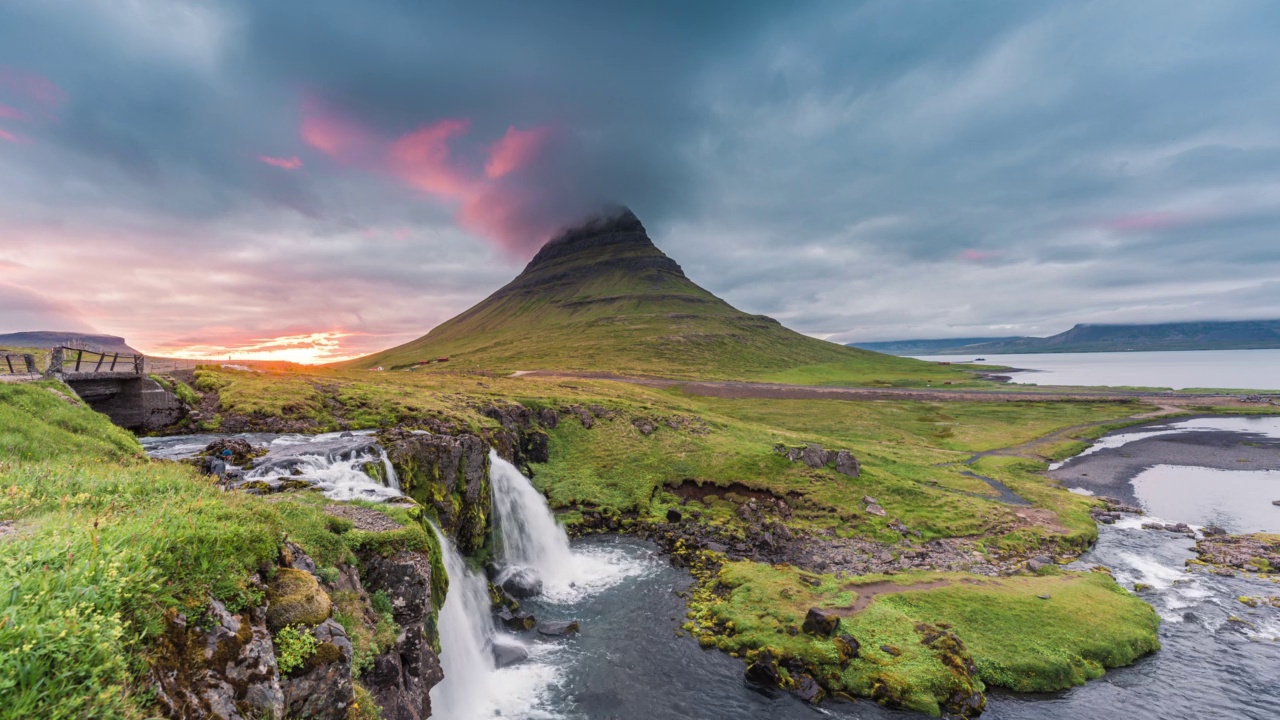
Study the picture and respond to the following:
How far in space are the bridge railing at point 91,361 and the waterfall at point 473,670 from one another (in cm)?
2356

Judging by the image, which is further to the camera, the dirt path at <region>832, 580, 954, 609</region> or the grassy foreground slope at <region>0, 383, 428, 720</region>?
the dirt path at <region>832, 580, 954, 609</region>

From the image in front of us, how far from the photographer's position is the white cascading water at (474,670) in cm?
2020

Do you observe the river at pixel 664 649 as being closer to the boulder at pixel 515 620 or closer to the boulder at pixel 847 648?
the boulder at pixel 515 620

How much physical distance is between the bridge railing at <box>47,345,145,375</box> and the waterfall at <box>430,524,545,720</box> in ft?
77.3

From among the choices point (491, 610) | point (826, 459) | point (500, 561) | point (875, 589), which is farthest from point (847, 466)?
point (491, 610)

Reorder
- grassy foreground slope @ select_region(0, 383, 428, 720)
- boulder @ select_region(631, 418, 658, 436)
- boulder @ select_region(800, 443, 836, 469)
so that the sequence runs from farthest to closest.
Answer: boulder @ select_region(631, 418, 658, 436) → boulder @ select_region(800, 443, 836, 469) → grassy foreground slope @ select_region(0, 383, 428, 720)

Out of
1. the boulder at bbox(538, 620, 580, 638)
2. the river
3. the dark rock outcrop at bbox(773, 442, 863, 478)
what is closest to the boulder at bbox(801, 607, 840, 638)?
the river

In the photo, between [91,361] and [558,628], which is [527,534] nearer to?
[558,628]

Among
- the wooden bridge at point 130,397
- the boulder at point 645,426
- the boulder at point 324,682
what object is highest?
the wooden bridge at point 130,397

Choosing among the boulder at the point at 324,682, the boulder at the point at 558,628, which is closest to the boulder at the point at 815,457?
the boulder at the point at 558,628

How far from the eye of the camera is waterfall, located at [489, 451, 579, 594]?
1325 inches

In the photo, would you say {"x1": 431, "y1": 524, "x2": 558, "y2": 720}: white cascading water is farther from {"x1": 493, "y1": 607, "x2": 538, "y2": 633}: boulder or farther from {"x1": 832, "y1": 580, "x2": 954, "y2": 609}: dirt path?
{"x1": 832, "y1": 580, "x2": 954, "y2": 609}: dirt path

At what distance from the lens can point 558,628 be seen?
26875 millimetres

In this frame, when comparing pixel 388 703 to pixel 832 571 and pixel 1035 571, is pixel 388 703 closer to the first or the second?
pixel 832 571
